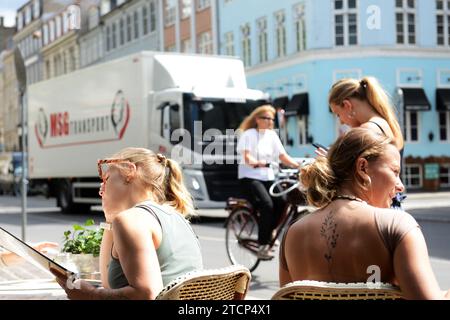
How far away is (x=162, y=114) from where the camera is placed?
1753 cm

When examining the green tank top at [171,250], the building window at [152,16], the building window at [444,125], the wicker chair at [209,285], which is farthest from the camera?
the building window at [152,16]

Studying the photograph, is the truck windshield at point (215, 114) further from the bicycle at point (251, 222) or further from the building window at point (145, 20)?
the building window at point (145, 20)

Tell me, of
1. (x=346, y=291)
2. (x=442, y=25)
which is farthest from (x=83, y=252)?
(x=442, y=25)

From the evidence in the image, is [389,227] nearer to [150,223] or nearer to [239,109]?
[150,223]

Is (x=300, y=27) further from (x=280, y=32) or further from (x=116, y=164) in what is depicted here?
(x=116, y=164)

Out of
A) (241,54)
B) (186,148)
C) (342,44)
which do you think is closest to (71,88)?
(186,148)

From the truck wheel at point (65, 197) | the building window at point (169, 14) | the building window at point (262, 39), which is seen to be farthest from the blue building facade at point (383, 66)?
the truck wheel at point (65, 197)

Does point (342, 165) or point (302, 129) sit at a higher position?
point (302, 129)

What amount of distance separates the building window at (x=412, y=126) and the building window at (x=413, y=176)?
1006 mm

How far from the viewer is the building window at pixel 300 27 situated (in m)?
33.0

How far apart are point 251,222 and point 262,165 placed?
591 mm

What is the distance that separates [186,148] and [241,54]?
21.0 m

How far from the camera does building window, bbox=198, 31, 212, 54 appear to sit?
36.1 m

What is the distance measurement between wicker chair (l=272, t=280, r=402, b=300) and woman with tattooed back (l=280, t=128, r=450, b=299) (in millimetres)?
47
